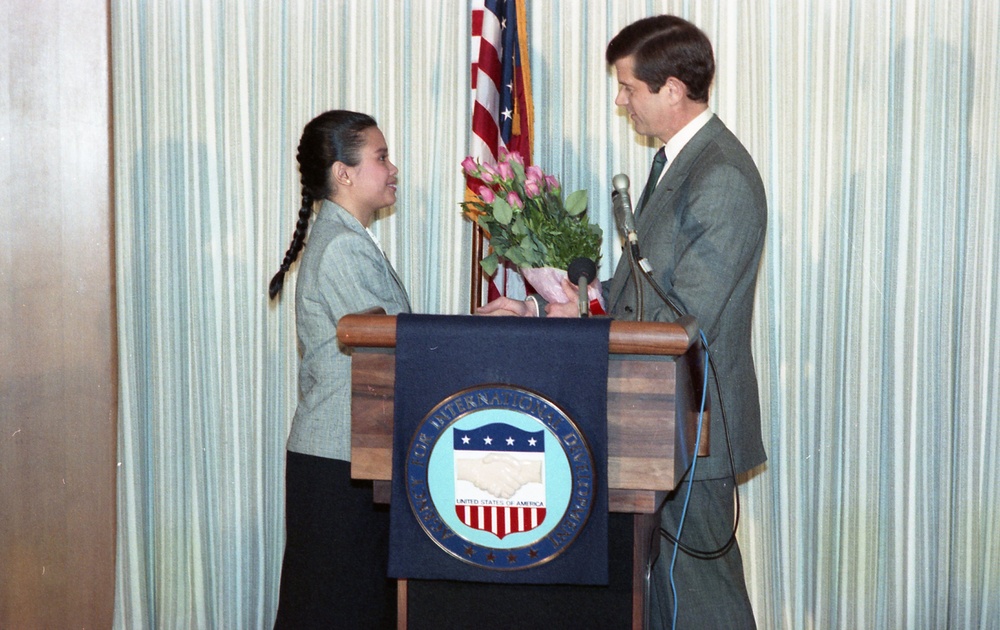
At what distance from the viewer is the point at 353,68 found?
377cm

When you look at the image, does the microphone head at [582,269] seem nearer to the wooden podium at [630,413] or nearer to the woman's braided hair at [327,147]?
the wooden podium at [630,413]

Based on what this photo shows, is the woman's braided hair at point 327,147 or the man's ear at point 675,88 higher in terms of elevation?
the man's ear at point 675,88

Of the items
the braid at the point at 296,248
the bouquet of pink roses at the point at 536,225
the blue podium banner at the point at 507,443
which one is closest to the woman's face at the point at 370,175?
the braid at the point at 296,248

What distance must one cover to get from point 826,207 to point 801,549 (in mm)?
1279

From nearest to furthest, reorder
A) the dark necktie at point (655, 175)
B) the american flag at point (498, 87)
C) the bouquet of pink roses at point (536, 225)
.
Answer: the bouquet of pink roses at point (536, 225)
the dark necktie at point (655, 175)
the american flag at point (498, 87)

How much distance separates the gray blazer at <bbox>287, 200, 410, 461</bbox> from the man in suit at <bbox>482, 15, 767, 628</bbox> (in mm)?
476

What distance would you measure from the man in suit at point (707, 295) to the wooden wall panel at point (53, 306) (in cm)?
Answer: 166

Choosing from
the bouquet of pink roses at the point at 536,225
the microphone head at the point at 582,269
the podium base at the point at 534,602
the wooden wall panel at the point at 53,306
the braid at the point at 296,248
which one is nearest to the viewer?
the podium base at the point at 534,602

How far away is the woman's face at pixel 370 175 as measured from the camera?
2.77 m

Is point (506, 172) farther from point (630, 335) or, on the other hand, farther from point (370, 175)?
point (630, 335)

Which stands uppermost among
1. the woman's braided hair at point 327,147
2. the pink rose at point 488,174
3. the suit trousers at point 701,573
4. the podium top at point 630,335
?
the woman's braided hair at point 327,147

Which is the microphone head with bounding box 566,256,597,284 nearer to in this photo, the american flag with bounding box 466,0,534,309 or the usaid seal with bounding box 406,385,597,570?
the usaid seal with bounding box 406,385,597,570

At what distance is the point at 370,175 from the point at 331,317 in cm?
49

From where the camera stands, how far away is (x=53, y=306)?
3.16 metres
